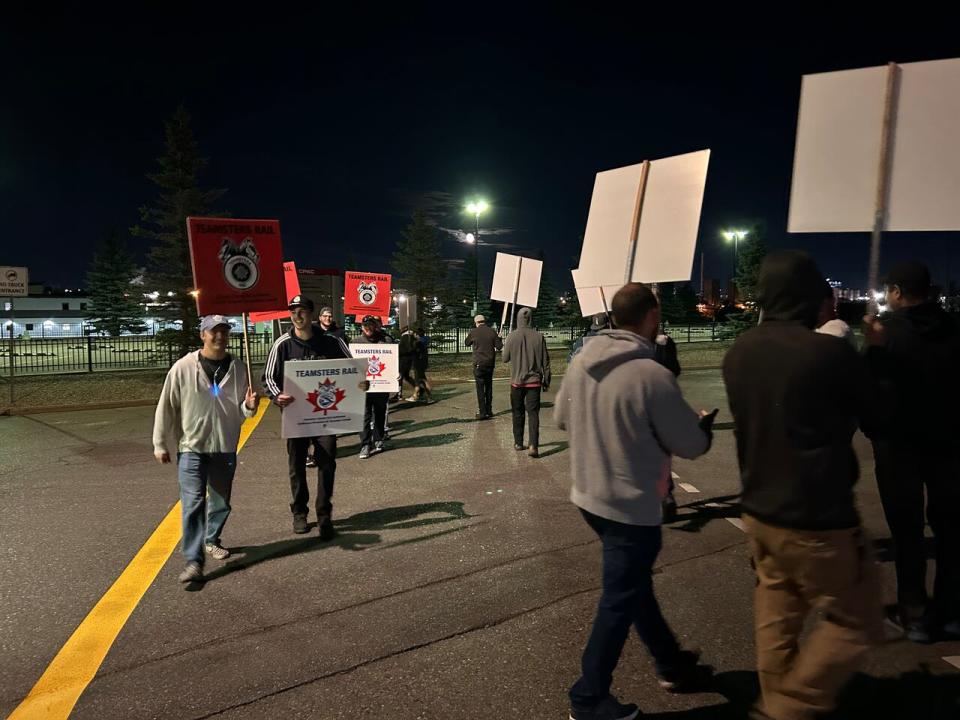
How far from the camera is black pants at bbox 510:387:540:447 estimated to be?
8.43 meters

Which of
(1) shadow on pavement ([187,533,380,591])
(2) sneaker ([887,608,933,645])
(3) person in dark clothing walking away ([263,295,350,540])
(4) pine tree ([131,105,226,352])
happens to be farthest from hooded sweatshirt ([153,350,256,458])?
(4) pine tree ([131,105,226,352])

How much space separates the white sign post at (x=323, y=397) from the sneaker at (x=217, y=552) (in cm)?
99

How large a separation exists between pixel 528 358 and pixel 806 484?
20.3 ft

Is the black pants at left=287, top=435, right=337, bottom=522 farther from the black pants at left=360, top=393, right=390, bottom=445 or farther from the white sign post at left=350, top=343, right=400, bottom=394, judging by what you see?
the white sign post at left=350, top=343, right=400, bottom=394

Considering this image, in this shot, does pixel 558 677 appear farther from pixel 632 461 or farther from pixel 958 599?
pixel 958 599

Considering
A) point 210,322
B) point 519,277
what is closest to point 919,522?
point 210,322

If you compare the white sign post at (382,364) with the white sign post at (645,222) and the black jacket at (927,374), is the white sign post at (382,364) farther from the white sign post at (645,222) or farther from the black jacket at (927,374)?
the black jacket at (927,374)

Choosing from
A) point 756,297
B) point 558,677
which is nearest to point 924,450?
point 756,297

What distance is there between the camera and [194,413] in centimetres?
464

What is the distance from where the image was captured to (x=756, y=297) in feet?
8.17

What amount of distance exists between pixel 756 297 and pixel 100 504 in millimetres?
6501

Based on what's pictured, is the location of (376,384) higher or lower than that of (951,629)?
higher

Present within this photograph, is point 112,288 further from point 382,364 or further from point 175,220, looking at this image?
point 382,364

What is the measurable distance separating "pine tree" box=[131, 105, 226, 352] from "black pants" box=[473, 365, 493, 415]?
14.8 meters
